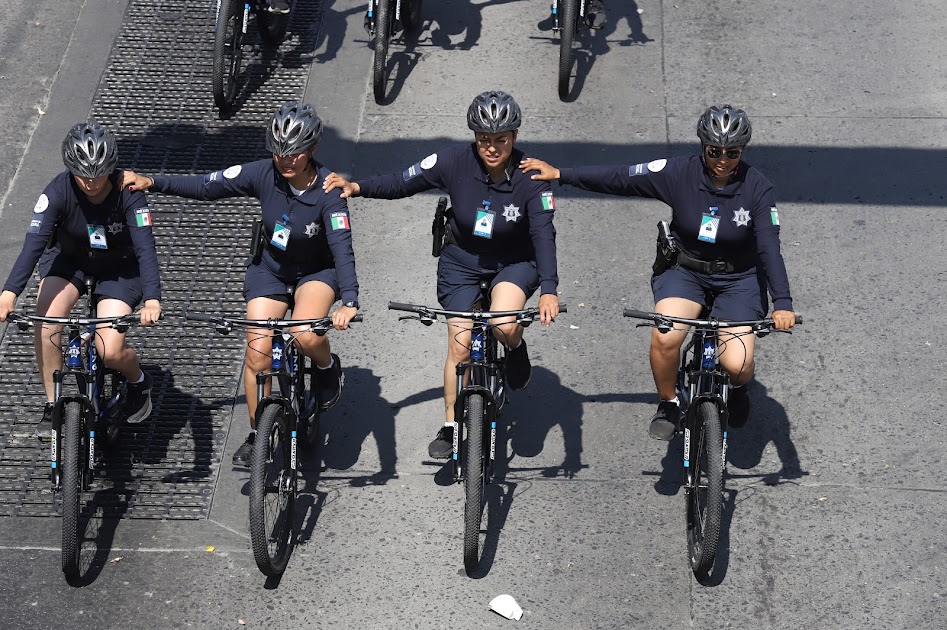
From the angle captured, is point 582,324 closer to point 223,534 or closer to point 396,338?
point 396,338

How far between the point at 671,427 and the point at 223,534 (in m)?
2.55

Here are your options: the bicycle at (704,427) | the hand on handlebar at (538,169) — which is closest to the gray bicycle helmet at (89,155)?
the hand on handlebar at (538,169)

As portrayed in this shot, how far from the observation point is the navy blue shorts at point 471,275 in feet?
24.7

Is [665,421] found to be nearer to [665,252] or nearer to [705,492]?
[705,492]

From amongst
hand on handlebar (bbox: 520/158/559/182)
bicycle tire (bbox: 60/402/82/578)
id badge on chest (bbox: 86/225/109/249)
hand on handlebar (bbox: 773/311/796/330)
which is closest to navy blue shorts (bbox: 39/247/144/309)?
id badge on chest (bbox: 86/225/109/249)

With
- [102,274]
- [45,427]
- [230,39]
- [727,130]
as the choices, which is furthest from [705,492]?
[230,39]

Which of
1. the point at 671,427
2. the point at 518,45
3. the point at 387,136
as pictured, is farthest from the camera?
the point at 518,45

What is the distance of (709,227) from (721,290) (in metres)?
0.38

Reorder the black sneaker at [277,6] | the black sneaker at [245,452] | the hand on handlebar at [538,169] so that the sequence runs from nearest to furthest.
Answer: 1. the hand on handlebar at [538,169]
2. the black sneaker at [245,452]
3. the black sneaker at [277,6]

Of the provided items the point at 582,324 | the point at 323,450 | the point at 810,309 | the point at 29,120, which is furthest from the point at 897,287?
the point at 29,120

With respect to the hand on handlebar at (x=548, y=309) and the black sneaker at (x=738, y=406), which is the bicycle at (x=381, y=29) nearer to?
the hand on handlebar at (x=548, y=309)

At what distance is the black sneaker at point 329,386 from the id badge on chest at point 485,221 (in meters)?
1.17

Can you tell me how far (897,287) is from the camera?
30.5ft

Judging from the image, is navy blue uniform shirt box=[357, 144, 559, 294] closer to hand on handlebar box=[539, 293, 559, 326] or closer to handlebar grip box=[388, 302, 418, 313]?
hand on handlebar box=[539, 293, 559, 326]
